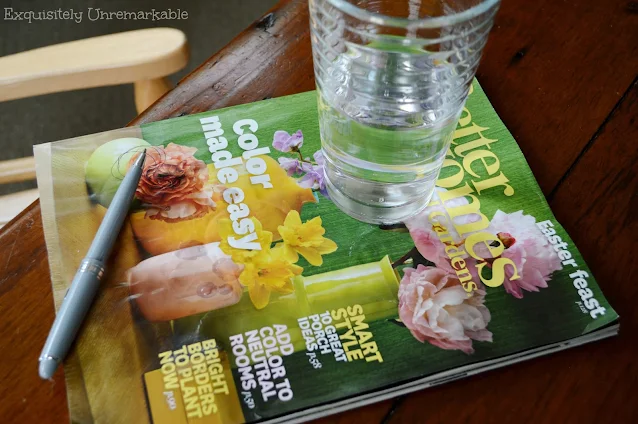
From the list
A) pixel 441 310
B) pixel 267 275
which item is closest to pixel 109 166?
pixel 267 275

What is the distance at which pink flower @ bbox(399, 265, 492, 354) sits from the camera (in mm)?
366

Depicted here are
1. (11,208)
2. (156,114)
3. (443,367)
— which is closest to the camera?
(443,367)

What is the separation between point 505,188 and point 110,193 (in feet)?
0.88

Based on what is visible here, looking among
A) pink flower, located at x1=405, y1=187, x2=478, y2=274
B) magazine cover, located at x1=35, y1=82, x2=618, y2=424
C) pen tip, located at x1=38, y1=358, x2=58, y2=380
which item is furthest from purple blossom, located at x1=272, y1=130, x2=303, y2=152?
pen tip, located at x1=38, y1=358, x2=58, y2=380

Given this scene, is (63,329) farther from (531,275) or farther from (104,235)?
(531,275)

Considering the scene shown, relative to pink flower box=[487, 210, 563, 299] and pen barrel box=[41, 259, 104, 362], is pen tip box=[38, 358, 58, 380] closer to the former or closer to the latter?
pen barrel box=[41, 259, 104, 362]

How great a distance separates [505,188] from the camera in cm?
45

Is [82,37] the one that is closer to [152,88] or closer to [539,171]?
Answer: [152,88]

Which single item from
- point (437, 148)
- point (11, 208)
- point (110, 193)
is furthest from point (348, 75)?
point (11, 208)

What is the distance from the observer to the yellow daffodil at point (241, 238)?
40cm

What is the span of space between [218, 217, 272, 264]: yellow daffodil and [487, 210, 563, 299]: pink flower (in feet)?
0.48

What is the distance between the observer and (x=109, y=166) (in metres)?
0.44

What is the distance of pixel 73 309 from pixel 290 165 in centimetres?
17

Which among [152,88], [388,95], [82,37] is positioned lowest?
[82,37]
